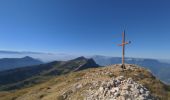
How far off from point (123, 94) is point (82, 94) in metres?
9.41

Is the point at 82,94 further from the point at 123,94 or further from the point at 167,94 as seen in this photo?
the point at 167,94

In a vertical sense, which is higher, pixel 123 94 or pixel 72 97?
pixel 123 94

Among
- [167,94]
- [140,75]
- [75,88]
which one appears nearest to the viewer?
[167,94]

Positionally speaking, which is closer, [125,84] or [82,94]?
[125,84]

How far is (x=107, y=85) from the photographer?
31609 mm

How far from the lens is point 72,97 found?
3509cm

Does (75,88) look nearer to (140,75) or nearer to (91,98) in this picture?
(91,98)

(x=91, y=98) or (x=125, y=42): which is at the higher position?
(x=125, y=42)

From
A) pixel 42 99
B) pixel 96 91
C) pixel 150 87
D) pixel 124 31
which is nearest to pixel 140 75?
pixel 150 87

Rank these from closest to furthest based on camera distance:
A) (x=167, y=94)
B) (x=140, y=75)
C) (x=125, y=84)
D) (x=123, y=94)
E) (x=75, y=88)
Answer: (x=123, y=94)
(x=125, y=84)
(x=167, y=94)
(x=75, y=88)
(x=140, y=75)

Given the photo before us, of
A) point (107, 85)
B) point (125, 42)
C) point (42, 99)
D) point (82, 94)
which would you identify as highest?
point (125, 42)

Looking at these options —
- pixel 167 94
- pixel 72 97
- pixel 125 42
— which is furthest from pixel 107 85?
pixel 125 42

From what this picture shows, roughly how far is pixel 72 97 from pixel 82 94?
2.21 m

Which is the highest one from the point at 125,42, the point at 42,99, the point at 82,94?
the point at 125,42
